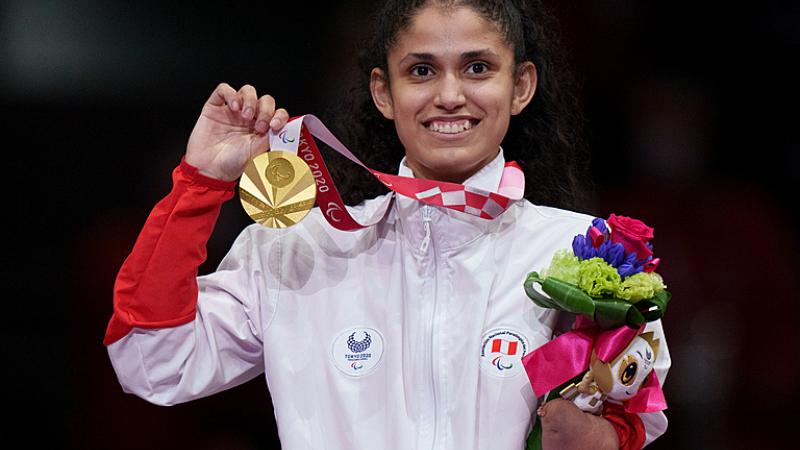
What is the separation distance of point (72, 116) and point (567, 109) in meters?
1.57

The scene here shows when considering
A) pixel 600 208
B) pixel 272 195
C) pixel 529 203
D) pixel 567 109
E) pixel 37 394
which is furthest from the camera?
pixel 600 208

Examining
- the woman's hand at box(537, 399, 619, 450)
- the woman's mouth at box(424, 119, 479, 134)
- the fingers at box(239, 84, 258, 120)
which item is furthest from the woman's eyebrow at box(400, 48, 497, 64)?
the woman's hand at box(537, 399, 619, 450)

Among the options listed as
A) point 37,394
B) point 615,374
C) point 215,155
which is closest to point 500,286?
point 615,374

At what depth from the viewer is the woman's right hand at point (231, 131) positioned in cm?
193

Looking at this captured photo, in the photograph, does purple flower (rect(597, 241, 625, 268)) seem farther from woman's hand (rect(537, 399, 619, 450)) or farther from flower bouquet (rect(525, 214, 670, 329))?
woman's hand (rect(537, 399, 619, 450))

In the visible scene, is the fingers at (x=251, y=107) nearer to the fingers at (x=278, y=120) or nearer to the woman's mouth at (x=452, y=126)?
the fingers at (x=278, y=120)

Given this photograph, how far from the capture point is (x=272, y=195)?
6.28ft

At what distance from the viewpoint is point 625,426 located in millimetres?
1851

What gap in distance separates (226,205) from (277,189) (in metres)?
1.35

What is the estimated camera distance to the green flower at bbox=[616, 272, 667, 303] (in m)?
1.72

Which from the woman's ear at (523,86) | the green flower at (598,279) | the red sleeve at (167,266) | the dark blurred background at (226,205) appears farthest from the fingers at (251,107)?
the dark blurred background at (226,205)

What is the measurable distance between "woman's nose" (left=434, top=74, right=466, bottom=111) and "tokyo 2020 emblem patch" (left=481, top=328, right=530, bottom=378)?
45cm

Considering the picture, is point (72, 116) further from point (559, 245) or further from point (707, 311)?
point (707, 311)

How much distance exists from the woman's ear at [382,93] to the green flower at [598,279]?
0.67 m
